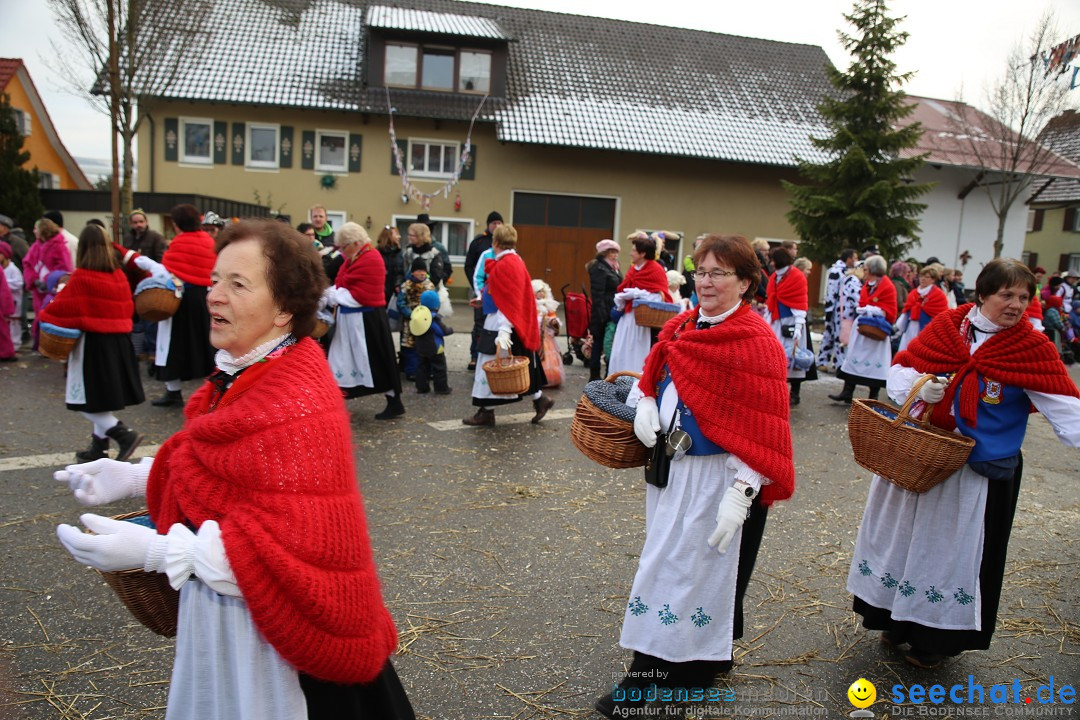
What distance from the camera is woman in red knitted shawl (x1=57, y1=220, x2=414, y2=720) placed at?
1.93 metres

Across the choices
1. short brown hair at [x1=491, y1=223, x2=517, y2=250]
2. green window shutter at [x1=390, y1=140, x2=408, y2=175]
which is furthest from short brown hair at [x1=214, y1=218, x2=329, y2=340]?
green window shutter at [x1=390, y1=140, x2=408, y2=175]

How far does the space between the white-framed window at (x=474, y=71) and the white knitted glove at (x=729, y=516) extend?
74.3 feet

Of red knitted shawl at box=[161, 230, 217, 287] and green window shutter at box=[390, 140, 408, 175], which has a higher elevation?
green window shutter at box=[390, 140, 408, 175]

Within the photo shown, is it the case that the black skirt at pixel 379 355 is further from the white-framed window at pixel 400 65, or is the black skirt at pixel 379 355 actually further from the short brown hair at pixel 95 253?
the white-framed window at pixel 400 65

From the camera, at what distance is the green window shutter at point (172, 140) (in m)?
22.5

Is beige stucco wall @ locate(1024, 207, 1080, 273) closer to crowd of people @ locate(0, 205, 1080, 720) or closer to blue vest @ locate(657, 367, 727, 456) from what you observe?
crowd of people @ locate(0, 205, 1080, 720)

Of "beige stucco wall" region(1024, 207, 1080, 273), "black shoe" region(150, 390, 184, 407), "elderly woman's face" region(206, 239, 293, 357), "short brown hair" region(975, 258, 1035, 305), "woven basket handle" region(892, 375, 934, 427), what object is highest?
"beige stucco wall" region(1024, 207, 1080, 273)

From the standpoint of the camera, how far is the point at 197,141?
22.8 m

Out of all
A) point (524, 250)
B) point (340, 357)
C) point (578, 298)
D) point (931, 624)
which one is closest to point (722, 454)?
point (931, 624)

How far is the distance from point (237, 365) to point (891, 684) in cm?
314

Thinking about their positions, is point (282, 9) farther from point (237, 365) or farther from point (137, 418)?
point (237, 365)

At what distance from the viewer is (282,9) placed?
80.4 feet

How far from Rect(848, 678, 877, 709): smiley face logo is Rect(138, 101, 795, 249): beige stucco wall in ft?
71.1

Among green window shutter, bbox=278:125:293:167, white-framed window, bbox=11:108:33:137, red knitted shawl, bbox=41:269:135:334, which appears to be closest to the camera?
red knitted shawl, bbox=41:269:135:334
